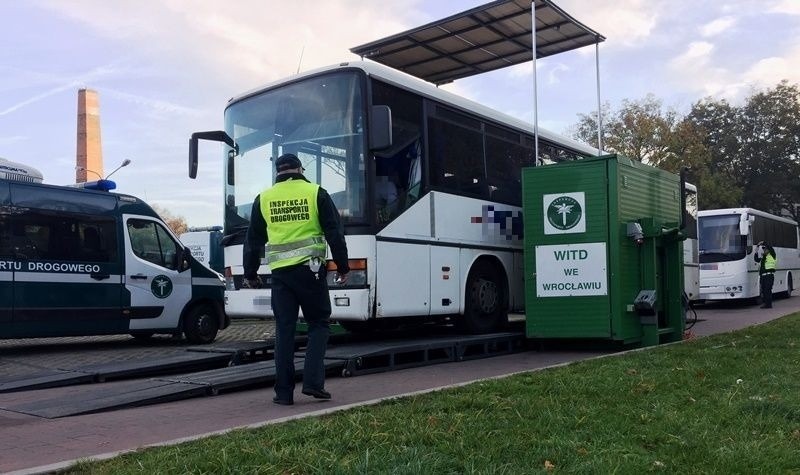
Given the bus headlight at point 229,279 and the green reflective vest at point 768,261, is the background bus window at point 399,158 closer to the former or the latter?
the bus headlight at point 229,279

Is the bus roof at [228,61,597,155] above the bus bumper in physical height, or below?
above

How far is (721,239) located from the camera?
863 inches

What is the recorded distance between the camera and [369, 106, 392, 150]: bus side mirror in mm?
7871

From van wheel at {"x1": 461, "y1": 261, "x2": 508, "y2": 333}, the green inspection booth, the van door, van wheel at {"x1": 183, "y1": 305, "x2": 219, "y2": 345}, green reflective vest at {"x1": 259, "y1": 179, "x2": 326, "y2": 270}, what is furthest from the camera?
van wheel at {"x1": 183, "y1": 305, "x2": 219, "y2": 345}

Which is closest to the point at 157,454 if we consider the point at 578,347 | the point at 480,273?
the point at 480,273

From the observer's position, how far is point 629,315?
955 cm

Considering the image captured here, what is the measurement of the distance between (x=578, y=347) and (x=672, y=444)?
20.7 feet

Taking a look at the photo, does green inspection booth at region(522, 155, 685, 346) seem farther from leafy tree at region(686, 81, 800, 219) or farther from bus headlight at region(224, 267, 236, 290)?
leafy tree at region(686, 81, 800, 219)

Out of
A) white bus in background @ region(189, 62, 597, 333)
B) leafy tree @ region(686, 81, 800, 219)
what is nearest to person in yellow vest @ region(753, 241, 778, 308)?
white bus in background @ region(189, 62, 597, 333)

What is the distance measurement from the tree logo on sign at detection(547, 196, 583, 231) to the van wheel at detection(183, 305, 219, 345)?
20.1 feet

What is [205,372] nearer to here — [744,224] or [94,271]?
[94,271]

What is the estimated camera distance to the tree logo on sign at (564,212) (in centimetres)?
955

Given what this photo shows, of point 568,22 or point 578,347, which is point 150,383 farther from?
point 568,22

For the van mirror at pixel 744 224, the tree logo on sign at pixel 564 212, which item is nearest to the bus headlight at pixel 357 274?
the tree logo on sign at pixel 564 212
